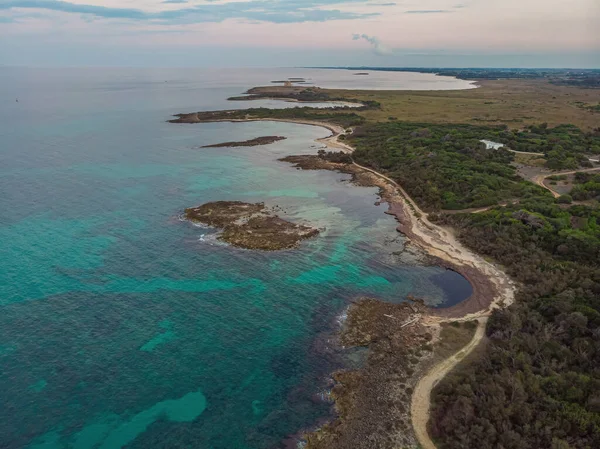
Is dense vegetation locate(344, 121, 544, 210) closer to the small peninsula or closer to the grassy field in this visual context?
the small peninsula

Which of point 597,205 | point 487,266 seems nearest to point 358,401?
point 487,266

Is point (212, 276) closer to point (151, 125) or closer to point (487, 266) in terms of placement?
point (487, 266)

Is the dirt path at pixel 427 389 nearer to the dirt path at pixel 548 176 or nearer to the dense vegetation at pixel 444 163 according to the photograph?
the dense vegetation at pixel 444 163

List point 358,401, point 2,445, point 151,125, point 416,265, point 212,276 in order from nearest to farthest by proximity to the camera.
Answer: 1. point 2,445
2. point 358,401
3. point 212,276
4. point 416,265
5. point 151,125

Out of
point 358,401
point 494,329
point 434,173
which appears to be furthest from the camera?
point 434,173

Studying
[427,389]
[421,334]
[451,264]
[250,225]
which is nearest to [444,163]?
[451,264]

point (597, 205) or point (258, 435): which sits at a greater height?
point (597, 205)

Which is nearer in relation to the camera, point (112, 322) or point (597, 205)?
point (112, 322)

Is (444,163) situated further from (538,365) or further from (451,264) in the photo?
(538,365)
